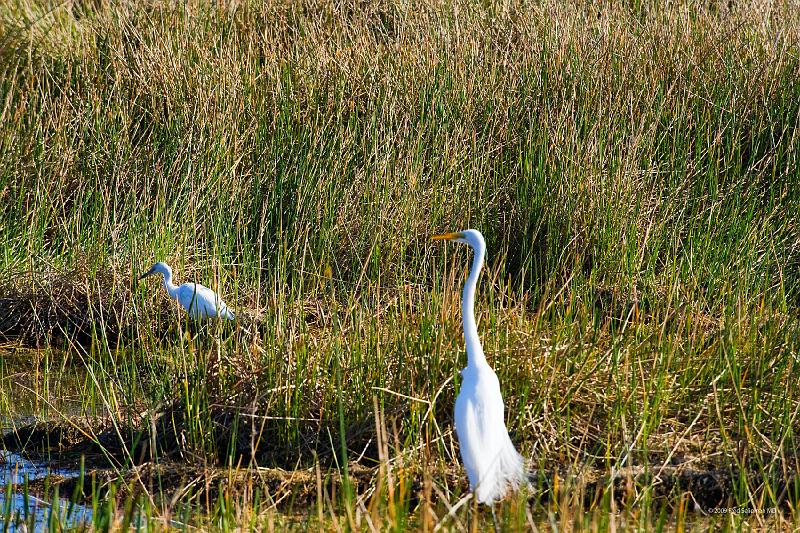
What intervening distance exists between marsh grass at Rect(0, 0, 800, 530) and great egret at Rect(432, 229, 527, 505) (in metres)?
0.25

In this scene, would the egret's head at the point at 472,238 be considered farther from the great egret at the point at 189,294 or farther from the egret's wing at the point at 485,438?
the great egret at the point at 189,294

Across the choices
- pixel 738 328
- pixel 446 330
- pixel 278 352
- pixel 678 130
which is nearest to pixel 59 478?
pixel 278 352

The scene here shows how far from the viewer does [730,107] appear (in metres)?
5.97

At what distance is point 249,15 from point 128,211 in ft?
8.12

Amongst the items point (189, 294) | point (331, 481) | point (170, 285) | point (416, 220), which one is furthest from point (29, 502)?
point (416, 220)

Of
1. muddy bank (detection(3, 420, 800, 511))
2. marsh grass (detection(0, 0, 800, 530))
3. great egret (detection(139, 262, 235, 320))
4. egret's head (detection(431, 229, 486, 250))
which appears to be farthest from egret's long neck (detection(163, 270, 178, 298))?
egret's head (detection(431, 229, 486, 250))

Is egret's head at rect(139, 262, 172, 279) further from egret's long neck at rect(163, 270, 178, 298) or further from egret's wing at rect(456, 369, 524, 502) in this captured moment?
egret's wing at rect(456, 369, 524, 502)

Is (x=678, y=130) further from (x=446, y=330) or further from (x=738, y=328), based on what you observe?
(x=446, y=330)

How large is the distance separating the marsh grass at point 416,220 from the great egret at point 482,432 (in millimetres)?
246

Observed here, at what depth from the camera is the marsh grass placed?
11.4ft

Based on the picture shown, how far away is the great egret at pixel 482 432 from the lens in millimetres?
2859

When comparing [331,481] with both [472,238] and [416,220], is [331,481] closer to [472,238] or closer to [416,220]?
[472,238]

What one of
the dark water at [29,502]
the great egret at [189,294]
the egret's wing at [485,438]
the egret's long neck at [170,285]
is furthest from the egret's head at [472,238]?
the egret's long neck at [170,285]

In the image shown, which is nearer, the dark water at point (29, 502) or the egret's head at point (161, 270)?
the dark water at point (29, 502)
